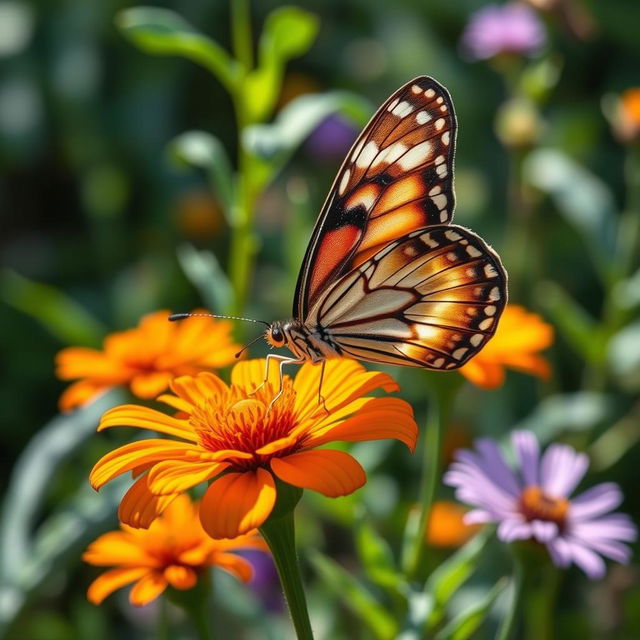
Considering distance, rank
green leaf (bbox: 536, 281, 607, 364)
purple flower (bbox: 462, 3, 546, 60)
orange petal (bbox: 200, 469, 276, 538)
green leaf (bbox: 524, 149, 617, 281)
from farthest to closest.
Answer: purple flower (bbox: 462, 3, 546, 60) → green leaf (bbox: 524, 149, 617, 281) → green leaf (bbox: 536, 281, 607, 364) → orange petal (bbox: 200, 469, 276, 538)

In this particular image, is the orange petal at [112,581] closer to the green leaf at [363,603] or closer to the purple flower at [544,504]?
the green leaf at [363,603]

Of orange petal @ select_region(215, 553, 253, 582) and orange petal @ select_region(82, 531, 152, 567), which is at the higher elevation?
orange petal @ select_region(215, 553, 253, 582)

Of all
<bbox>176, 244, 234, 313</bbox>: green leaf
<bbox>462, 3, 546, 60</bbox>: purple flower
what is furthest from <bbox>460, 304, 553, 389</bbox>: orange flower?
<bbox>462, 3, 546, 60</bbox>: purple flower

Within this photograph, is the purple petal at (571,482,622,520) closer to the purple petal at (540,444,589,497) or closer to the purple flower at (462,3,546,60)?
the purple petal at (540,444,589,497)

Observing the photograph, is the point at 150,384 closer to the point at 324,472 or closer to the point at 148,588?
the point at 148,588

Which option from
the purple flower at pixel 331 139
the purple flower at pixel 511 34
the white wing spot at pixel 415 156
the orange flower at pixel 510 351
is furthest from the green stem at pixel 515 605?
the purple flower at pixel 331 139

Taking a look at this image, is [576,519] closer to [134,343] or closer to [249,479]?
[249,479]
